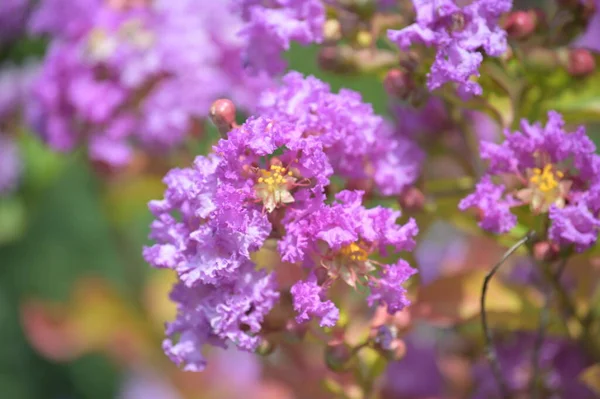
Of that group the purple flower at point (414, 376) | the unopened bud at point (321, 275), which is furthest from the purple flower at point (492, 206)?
the purple flower at point (414, 376)

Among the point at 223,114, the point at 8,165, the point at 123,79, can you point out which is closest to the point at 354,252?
the point at 223,114

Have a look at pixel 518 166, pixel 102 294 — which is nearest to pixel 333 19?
pixel 518 166

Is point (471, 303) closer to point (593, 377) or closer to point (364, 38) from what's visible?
point (593, 377)

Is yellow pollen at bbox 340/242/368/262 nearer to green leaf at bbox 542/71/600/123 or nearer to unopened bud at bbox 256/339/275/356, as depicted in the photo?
unopened bud at bbox 256/339/275/356

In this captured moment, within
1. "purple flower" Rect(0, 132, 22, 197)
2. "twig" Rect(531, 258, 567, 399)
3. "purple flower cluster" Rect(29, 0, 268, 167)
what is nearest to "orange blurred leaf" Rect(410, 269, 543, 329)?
"twig" Rect(531, 258, 567, 399)

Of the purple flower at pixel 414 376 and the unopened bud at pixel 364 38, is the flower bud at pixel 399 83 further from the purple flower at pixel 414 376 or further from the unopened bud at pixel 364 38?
the purple flower at pixel 414 376

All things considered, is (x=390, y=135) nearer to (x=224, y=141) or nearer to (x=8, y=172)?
(x=224, y=141)
